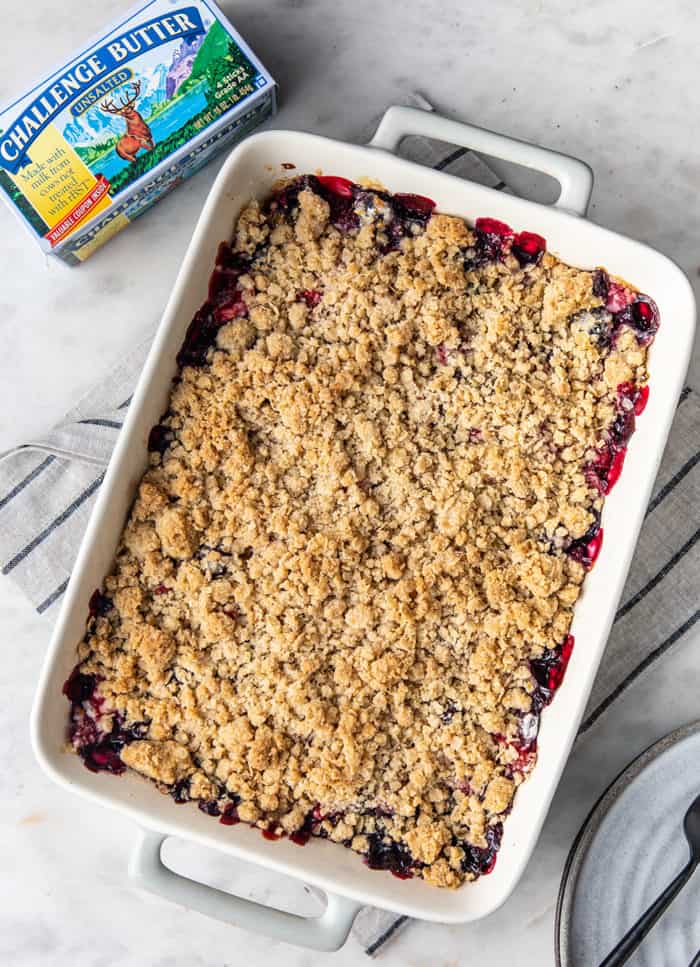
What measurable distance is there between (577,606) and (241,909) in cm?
61

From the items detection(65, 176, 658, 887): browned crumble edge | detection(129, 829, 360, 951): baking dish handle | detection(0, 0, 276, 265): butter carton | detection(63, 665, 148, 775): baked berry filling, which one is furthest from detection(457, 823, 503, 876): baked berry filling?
detection(0, 0, 276, 265): butter carton

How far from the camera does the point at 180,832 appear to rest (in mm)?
1187

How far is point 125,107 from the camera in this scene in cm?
134

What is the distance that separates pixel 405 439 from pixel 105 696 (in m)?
0.51

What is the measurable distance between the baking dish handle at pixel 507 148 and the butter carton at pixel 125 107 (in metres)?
0.23

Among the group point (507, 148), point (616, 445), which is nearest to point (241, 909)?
point (616, 445)

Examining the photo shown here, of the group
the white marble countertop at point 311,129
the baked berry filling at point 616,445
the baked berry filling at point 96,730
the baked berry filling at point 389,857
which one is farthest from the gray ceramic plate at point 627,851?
the baked berry filling at point 96,730

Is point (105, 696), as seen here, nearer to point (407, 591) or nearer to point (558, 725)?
point (407, 591)

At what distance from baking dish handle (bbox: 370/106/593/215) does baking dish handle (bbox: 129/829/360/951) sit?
3.21 ft

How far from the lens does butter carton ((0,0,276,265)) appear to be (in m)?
1.33

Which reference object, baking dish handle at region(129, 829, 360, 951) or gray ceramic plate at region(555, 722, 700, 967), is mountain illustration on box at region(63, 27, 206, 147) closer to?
baking dish handle at region(129, 829, 360, 951)

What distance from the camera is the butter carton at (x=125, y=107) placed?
1330mm

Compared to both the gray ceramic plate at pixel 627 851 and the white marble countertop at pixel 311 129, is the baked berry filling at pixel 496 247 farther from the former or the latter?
the gray ceramic plate at pixel 627 851

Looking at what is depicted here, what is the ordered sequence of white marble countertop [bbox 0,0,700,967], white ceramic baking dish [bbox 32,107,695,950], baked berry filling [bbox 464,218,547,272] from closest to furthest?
white ceramic baking dish [bbox 32,107,695,950]
baked berry filling [bbox 464,218,547,272]
white marble countertop [bbox 0,0,700,967]
